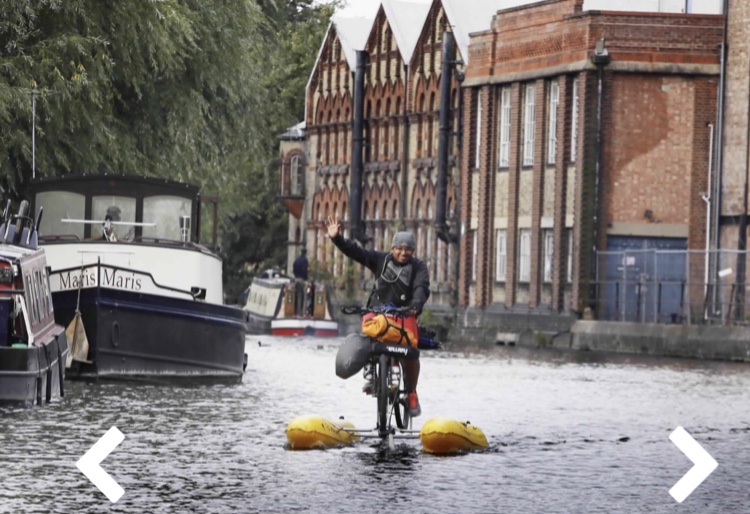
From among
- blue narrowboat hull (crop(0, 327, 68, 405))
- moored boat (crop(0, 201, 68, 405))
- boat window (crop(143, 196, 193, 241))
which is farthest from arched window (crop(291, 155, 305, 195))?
blue narrowboat hull (crop(0, 327, 68, 405))

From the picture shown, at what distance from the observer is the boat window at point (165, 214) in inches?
1324

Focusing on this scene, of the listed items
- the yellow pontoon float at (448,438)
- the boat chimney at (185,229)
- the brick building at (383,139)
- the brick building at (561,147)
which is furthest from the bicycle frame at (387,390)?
the brick building at (383,139)

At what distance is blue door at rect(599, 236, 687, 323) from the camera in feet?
194

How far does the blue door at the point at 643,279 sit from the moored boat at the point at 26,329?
31874 mm

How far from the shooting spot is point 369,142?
95.5 metres

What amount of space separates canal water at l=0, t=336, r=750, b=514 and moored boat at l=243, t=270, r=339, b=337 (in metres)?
42.0

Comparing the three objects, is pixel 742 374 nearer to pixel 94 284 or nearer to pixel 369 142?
pixel 94 284

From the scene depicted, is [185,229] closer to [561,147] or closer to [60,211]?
[60,211]

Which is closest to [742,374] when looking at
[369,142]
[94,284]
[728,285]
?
[94,284]

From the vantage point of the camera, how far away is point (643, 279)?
200ft

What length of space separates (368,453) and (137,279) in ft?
43.1

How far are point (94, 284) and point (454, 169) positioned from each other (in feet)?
173

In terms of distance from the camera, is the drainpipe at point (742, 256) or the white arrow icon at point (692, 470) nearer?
the white arrow icon at point (692, 470)

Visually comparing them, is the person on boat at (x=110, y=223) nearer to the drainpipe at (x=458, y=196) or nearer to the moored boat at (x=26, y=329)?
the moored boat at (x=26, y=329)
